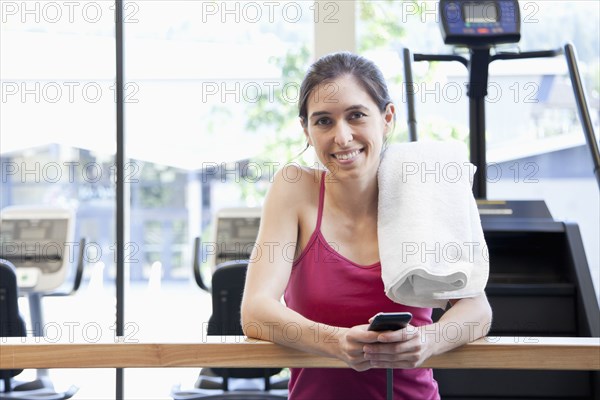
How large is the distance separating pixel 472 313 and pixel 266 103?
278 centimetres

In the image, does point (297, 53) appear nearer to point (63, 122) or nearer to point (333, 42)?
point (333, 42)

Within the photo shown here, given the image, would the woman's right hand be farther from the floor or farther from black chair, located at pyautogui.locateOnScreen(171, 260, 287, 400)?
the floor

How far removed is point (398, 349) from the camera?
51.5 inches

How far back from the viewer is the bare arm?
1.36 meters

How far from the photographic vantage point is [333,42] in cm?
363

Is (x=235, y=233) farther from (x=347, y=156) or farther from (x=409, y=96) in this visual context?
(x=347, y=156)

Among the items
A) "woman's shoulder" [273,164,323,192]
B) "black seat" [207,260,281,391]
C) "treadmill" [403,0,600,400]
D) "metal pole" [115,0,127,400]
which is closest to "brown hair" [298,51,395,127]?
"woman's shoulder" [273,164,323,192]

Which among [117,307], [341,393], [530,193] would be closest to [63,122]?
[117,307]

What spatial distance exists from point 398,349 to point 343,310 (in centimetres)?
33

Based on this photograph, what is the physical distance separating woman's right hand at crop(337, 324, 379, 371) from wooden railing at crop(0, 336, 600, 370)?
0.31 feet

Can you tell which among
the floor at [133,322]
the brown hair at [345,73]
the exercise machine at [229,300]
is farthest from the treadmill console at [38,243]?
the brown hair at [345,73]

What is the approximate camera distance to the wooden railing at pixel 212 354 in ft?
4.25

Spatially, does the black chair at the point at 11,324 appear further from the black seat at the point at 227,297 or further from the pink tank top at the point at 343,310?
the pink tank top at the point at 343,310

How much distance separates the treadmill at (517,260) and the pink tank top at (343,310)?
119 cm
